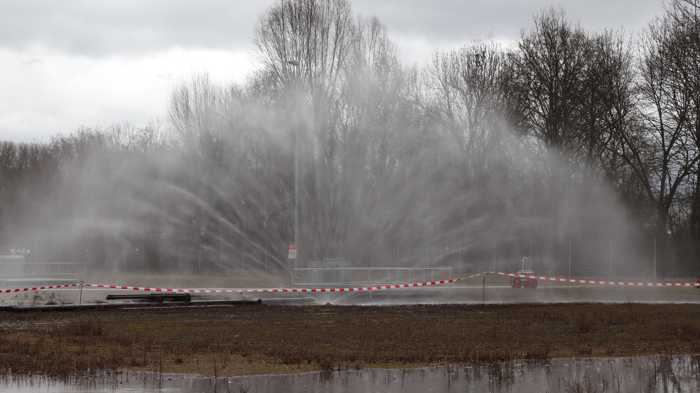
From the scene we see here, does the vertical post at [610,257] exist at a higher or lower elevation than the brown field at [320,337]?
higher

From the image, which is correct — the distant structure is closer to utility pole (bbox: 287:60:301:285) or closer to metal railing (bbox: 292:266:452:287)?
utility pole (bbox: 287:60:301:285)

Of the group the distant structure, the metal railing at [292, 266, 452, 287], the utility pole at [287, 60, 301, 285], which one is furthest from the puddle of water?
the distant structure

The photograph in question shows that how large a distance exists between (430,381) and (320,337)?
7.77 meters

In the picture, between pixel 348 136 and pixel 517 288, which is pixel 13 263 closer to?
pixel 348 136

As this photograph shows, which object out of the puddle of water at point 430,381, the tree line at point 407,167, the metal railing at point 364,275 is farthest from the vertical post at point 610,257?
the puddle of water at point 430,381

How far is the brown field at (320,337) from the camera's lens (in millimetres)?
18734

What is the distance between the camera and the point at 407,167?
5556 centimetres

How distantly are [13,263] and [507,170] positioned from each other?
32148mm

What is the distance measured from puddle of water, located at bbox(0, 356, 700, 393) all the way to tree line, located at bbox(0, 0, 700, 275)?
28805 millimetres

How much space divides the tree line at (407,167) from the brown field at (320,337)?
16.2 metres

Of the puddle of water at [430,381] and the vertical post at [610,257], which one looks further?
the vertical post at [610,257]

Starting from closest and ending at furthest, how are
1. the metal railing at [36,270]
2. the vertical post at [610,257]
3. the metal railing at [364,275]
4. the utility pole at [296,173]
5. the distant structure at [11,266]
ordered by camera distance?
the metal railing at [364,275] < the utility pole at [296,173] < the distant structure at [11,266] < the metal railing at [36,270] < the vertical post at [610,257]

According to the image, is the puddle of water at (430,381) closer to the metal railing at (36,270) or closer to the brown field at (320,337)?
the brown field at (320,337)

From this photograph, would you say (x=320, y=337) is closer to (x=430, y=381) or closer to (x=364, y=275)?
(x=430, y=381)
